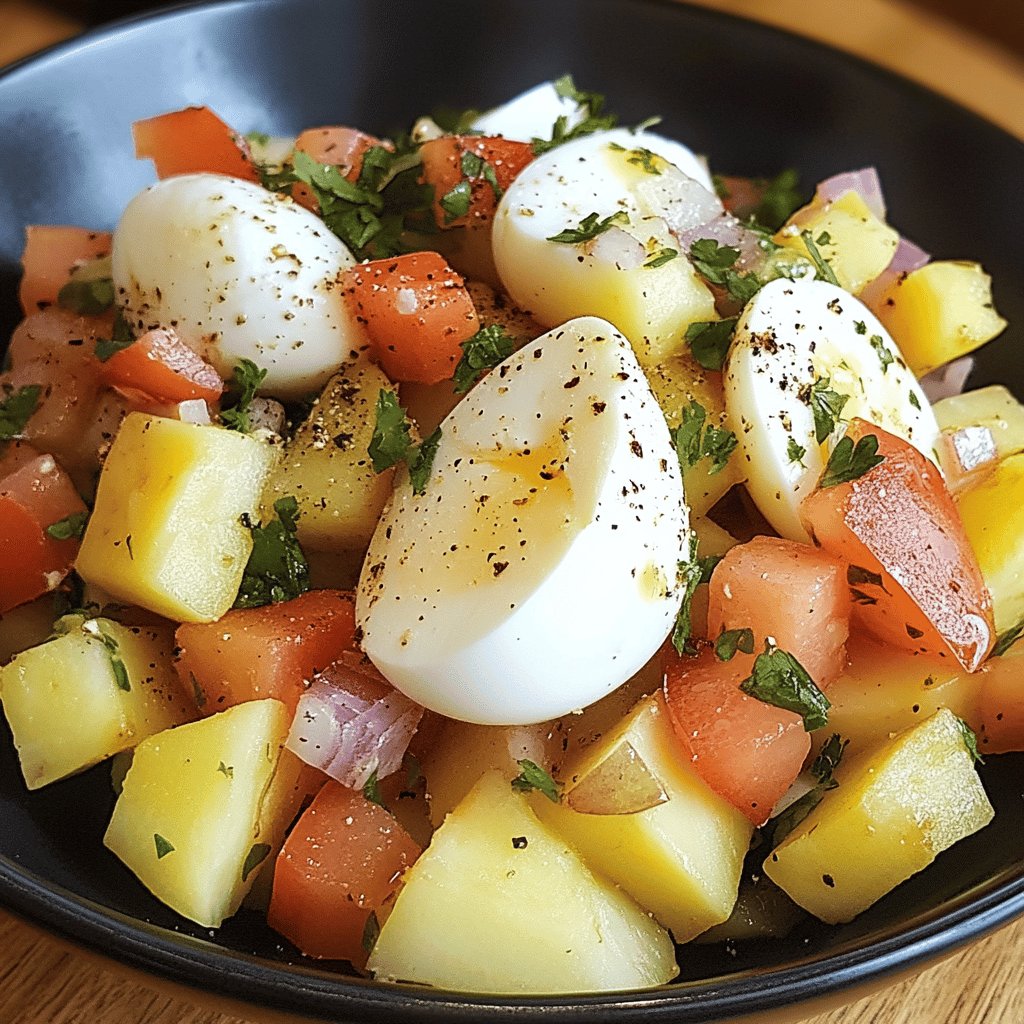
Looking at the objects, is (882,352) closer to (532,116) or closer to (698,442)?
(698,442)

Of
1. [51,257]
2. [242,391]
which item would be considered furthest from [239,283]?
[51,257]

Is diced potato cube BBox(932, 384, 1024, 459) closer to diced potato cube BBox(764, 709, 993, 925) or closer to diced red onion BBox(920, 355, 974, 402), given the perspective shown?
diced red onion BBox(920, 355, 974, 402)

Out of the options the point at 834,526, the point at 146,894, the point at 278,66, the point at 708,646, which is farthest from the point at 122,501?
the point at 278,66

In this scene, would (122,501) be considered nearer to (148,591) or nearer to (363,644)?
(148,591)

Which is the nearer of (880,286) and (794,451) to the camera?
(794,451)

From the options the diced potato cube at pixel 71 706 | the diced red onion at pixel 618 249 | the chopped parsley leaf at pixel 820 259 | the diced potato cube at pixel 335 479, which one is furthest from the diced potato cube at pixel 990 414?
the diced potato cube at pixel 71 706

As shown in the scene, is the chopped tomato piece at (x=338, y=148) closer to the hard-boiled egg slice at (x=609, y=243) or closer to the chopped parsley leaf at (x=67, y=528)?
the hard-boiled egg slice at (x=609, y=243)
